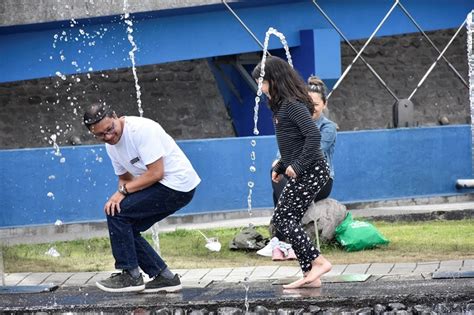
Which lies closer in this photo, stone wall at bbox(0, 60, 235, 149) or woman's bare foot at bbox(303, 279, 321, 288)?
woman's bare foot at bbox(303, 279, 321, 288)

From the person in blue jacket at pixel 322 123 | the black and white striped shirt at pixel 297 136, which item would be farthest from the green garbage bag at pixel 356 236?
the black and white striped shirt at pixel 297 136

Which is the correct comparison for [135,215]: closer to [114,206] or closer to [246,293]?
[114,206]

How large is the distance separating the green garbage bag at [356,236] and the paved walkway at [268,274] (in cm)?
79

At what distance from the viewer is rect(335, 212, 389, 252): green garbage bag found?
422 inches

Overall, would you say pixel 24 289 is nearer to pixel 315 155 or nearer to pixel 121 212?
pixel 121 212

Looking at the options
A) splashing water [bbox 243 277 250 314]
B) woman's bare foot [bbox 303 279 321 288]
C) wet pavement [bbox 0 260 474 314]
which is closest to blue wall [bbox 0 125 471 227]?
wet pavement [bbox 0 260 474 314]

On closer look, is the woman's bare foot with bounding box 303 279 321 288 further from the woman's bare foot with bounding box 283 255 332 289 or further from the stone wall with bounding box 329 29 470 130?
the stone wall with bounding box 329 29 470 130

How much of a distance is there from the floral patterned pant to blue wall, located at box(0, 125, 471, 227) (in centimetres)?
628

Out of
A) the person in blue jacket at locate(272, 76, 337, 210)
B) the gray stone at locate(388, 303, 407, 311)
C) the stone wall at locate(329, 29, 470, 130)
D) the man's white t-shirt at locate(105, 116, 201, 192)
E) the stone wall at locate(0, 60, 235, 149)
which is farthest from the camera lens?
the stone wall at locate(329, 29, 470, 130)

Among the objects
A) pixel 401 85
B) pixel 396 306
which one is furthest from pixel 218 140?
pixel 401 85

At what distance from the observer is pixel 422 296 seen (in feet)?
25.4

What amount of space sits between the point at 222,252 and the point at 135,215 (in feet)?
9.04

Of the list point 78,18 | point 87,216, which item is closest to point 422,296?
point 87,216

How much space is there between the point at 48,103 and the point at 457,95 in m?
8.26
